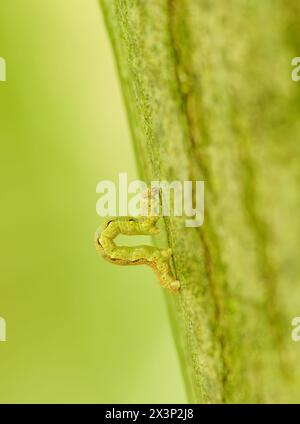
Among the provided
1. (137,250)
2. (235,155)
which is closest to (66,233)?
(137,250)

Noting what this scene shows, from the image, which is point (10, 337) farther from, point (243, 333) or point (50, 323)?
point (243, 333)

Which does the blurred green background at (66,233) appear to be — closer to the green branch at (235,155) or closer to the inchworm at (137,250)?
the inchworm at (137,250)

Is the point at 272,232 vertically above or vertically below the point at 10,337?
below

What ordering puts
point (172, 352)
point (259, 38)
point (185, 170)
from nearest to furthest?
point (259, 38) → point (185, 170) → point (172, 352)

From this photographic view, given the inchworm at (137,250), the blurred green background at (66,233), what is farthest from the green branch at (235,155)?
the blurred green background at (66,233)

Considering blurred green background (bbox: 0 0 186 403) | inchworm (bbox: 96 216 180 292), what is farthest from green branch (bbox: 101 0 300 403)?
blurred green background (bbox: 0 0 186 403)

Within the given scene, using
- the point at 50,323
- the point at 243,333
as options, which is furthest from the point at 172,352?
the point at 243,333
